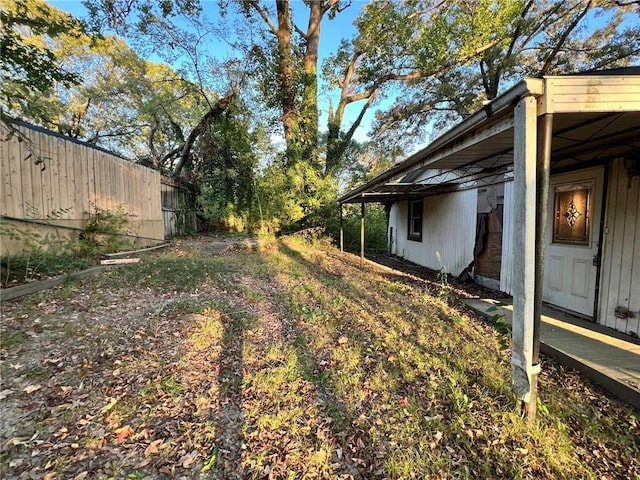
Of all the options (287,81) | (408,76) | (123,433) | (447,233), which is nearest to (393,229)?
(447,233)

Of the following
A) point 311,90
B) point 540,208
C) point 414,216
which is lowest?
point 540,208

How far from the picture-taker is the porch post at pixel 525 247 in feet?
6.09

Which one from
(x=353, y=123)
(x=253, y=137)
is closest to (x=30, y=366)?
(x=253, y=137)

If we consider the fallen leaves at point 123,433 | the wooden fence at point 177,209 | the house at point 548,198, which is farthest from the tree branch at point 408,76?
A: the fallen leaves at point 123,433

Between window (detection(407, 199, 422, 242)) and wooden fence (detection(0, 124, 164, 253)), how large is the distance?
26.2ft

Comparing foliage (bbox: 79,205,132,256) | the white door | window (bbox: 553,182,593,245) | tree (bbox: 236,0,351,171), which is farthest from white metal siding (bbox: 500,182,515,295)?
foliage (bbox: 79,205,132,256)

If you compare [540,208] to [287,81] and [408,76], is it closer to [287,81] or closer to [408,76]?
[287,81]

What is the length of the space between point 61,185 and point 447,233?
8.22m

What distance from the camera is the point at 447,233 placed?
7.54 m

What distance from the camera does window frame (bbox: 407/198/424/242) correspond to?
938 centimetres

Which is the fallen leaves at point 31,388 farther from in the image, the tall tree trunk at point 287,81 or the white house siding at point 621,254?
the tall tree trunk at point 287,81

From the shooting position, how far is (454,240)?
7.14 meters

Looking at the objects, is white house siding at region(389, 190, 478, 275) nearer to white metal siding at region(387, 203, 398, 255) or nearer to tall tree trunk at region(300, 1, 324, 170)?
white metal siding at region(387, 203, 398, 255)

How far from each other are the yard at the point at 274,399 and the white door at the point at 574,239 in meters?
1.47
